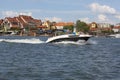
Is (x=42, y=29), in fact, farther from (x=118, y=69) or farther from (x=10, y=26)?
(x=118, y=69)

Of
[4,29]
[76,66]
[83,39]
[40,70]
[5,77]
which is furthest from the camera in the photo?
[4,29]

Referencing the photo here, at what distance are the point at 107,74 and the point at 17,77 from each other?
484 cm

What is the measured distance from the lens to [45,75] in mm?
20656

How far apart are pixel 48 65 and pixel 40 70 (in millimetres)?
2870

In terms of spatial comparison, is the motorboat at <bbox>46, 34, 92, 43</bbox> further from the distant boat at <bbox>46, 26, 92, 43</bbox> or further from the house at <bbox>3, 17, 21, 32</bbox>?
the house at <bbox>3, 17, 21, 32</bbox>

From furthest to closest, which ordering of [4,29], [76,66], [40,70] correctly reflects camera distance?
[4,29] < [76,66] < [40,70]

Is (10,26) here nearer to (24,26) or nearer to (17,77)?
(24,26)

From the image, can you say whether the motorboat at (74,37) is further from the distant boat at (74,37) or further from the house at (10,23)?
the house at (10,23)

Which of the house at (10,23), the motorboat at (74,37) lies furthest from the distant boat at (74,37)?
the house at (10,23)

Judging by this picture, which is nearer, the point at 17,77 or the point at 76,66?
the point at 17,77

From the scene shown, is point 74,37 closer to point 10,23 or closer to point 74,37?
point 74,37

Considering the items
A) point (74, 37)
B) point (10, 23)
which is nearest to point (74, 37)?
point (74, 37)

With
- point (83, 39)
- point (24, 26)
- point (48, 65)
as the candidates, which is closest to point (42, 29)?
point (24, 26)

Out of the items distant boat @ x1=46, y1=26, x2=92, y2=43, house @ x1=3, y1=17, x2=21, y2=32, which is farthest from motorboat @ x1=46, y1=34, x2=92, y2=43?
house @ x1=3, y1=17, x2=21, y2=32
